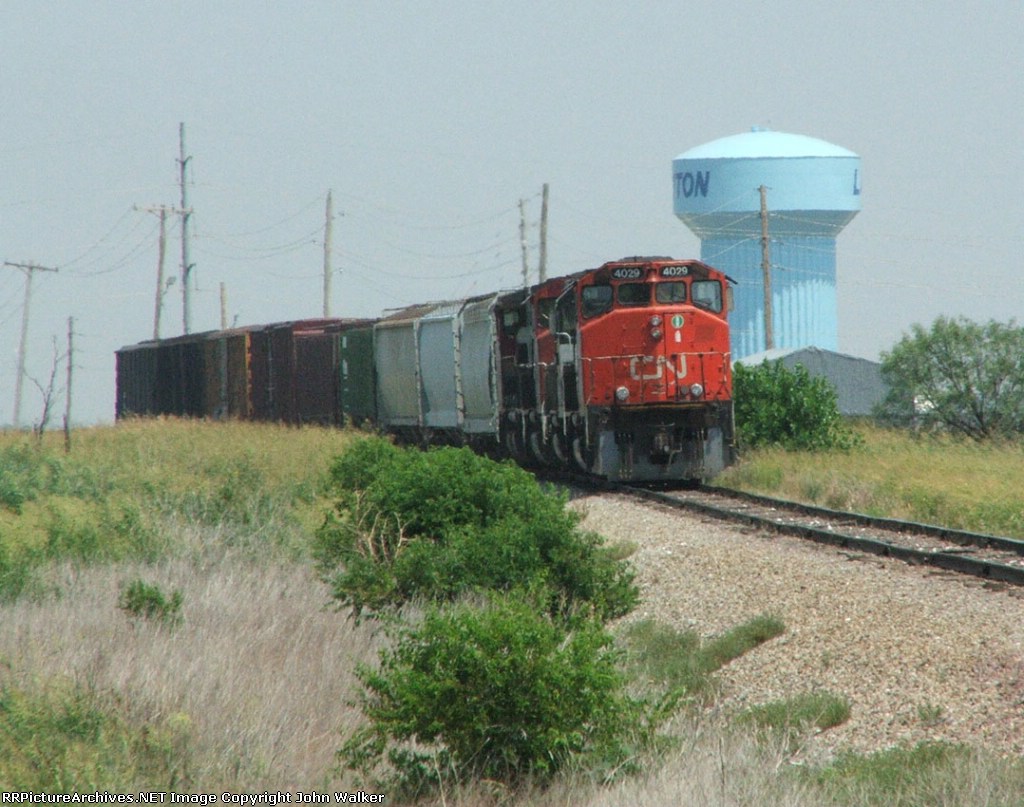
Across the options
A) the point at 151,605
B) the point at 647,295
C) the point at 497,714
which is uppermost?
the point at 647,295

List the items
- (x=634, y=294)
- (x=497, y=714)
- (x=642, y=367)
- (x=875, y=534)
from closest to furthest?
(x=497, y=714)
(x=875, y=534)
(x=642, y=367)
(x=634, y=294)

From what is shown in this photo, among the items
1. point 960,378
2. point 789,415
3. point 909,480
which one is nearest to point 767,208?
point 960,378

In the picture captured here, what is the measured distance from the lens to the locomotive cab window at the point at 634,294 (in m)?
21.7

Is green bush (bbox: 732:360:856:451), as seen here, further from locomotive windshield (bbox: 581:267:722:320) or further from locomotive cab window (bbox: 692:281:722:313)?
locomotive windshield (bbox: 581:267:722:320)

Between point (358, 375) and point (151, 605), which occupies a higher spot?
point (358, 375)

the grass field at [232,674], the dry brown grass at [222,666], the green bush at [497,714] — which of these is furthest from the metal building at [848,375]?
the green bush at [497,714]

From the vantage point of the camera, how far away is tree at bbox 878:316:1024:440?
117ft

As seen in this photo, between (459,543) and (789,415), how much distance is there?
52.2 feet

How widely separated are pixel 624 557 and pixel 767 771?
8.00 metres

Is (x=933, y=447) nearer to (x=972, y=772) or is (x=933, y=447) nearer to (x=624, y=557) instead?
(x=624, y=557)

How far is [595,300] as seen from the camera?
70.6ft

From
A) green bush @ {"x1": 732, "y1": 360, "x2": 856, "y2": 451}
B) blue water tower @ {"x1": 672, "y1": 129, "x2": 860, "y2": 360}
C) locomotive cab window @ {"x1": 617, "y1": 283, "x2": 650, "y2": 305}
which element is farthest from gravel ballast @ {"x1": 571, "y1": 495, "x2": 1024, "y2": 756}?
blue water tower @ {"x1": 672, "y1": 129, "x2": 860, "y2": 360}

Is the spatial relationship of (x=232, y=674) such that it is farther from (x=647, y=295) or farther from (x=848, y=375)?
(x=848, y=375)

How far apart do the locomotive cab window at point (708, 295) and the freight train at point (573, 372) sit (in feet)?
0.07
